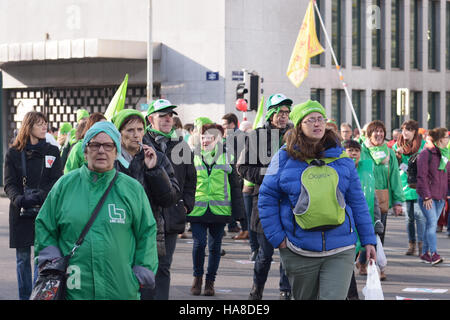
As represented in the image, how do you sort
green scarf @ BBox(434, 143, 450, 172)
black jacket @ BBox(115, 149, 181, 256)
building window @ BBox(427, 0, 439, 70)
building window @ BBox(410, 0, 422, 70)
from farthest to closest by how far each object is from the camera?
1. building window @ BBox(427, 0, 439, 70)
2. building window @ BBox(410, 0, 422, 70)
3. green scarf @ BBox(434, 143, 450, 172)
4. black jacket @ BBox(115, 149, 181, 256)

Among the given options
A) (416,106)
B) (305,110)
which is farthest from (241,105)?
(416,106)

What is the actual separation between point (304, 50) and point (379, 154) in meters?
12.0

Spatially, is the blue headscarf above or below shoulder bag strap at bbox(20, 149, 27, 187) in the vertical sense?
above

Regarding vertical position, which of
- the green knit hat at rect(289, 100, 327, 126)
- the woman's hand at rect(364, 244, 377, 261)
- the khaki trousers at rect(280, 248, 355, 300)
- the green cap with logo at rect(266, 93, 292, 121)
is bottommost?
the khaki trousers at rect(280, 248, 355, 300)

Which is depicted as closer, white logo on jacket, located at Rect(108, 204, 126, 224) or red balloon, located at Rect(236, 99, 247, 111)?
white logo on jacket, located at Rect(108, 204, 126, 224)

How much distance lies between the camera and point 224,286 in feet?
32.9

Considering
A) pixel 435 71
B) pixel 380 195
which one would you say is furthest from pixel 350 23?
pixel 380 195

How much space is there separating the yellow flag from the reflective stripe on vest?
1203 cm

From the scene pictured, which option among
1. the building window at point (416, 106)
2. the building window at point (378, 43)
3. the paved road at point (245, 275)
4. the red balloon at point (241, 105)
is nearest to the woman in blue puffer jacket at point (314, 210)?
the paved road at point (245, 275)

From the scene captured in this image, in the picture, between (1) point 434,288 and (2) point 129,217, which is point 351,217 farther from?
(1) point 434,288

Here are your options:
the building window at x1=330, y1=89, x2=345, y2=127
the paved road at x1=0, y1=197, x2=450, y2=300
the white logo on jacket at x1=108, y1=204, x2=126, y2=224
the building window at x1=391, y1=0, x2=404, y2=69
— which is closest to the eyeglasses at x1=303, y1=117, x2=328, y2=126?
the white logo on jacket at x1=108, y1=204, x2=126, y2=224

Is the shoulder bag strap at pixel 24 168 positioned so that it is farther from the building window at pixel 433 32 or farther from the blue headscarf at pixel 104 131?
the building window at pixel 433 32

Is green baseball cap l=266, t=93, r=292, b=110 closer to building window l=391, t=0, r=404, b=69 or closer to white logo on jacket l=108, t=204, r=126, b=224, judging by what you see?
white logo on jacket l=108, t=204, r=126, b=224

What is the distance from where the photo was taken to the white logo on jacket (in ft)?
16.1
